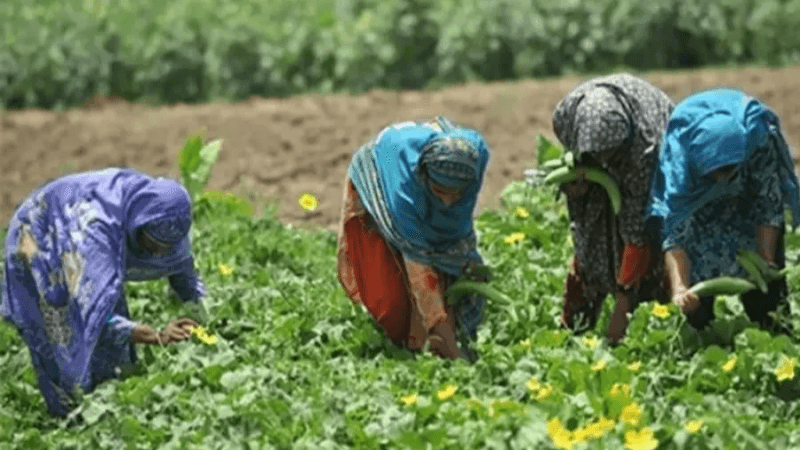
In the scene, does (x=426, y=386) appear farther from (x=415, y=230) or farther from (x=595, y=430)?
(x=595, y=430)

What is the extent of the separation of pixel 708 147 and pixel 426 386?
1304 mm

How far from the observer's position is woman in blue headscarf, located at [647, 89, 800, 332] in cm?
721

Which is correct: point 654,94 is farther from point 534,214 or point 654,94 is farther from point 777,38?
point 777,38

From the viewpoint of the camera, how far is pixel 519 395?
22.7ft

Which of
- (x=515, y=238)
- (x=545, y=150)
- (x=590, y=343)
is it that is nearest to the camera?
(x=590, y=343)

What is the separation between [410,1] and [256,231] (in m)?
4.95

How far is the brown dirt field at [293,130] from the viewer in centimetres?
1208

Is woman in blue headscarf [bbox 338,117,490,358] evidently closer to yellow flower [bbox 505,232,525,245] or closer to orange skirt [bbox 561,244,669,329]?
orange skirt [bbox 561,244,669,329]

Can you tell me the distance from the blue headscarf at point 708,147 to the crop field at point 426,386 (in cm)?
42

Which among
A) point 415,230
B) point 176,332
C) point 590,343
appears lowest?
point 590,343

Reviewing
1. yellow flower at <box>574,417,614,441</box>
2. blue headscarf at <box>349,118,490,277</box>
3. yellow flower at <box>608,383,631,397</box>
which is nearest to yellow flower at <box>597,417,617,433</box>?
yellow flower at <box>574,417,614,441</box>

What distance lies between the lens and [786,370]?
689 cm

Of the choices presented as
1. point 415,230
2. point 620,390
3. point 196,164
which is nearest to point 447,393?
point 620,390

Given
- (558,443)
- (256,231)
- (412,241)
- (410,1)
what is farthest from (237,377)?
(410,1)
